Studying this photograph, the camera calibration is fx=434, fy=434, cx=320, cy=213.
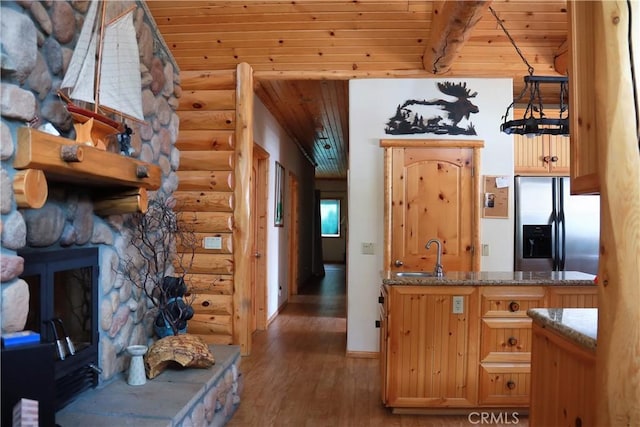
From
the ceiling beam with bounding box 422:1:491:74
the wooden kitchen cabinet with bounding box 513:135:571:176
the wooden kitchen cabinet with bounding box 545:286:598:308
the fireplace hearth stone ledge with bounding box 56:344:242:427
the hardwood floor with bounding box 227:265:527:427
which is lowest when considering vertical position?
the hardwood floor with bounding box 227:265:527:427

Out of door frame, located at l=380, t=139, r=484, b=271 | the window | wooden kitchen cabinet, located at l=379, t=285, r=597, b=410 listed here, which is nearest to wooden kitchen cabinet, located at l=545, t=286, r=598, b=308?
wooden kitchen cabinet, located at l=379, t=285, r=597, b=410

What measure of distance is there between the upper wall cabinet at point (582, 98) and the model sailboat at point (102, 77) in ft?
6.61

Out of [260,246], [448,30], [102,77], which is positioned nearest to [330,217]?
[260,246]

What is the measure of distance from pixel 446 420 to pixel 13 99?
9.56ft

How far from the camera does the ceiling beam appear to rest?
2.67 meters

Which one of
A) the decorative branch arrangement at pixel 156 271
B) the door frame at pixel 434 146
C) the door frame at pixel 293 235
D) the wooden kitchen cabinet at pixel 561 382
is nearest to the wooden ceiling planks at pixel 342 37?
the door frame at pixel 434 146

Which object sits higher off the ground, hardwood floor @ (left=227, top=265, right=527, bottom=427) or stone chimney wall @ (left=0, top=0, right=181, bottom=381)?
stone chimney wall @ (left=0, top=0, right=181, bottom=381)

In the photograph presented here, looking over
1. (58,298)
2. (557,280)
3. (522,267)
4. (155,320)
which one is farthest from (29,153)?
(522,267)

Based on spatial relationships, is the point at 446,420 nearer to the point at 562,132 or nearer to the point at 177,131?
the point at 562,132

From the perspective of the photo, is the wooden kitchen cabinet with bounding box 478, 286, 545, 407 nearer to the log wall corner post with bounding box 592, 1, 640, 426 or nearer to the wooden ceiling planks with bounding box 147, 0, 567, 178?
the log wall corner post with bounding box 592, 1, 640, 426

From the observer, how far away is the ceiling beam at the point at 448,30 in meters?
2.67

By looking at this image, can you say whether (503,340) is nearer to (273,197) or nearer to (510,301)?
(510,301)

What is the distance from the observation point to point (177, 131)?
3.95 metres

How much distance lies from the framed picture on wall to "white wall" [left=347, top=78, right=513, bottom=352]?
2.04 meters
